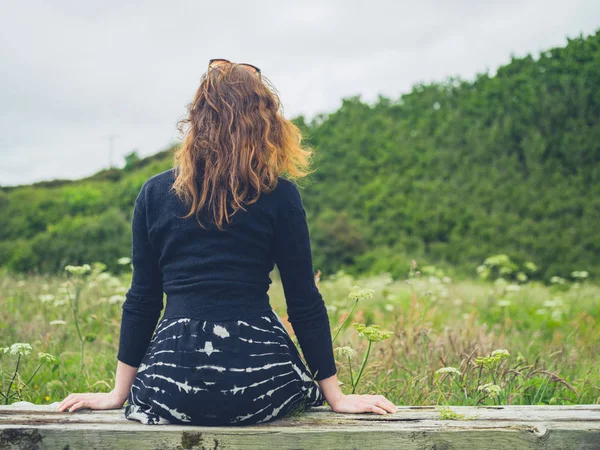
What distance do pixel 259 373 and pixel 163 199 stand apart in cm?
69

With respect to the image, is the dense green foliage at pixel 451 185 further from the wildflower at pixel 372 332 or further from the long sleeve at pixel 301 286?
the long sleeve at pixel 301 286

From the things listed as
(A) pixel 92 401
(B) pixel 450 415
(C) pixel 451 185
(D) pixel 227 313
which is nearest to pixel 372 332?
(B) pixel 450 415

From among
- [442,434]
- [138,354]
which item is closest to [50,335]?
[138,354]

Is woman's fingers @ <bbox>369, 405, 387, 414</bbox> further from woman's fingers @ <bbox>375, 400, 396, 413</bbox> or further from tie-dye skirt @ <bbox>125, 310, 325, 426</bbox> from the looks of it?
tie-dye skirt @ <bbox>125, 310, 325, 426</bbox>

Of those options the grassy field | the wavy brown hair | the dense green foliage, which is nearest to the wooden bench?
the grassy field

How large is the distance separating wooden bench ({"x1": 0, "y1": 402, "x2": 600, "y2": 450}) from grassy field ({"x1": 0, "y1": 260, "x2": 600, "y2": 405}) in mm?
349

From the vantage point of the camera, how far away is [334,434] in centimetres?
172

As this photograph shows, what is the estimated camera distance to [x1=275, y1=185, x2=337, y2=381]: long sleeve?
6.26 ft

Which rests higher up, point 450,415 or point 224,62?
point 224,62

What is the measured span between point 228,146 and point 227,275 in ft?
1.46

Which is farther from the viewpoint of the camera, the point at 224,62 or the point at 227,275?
the point at 224,62

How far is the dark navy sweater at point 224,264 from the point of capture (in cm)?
185

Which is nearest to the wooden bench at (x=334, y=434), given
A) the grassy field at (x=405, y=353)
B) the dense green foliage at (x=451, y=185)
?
Answer: the grassy field at (x=405, y=353)

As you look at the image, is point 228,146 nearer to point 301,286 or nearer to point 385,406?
point 301,286
